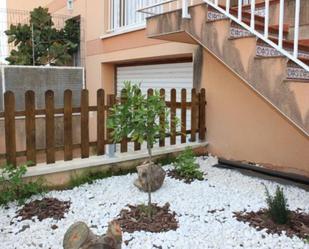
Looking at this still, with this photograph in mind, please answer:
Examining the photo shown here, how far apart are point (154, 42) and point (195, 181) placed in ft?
11.0

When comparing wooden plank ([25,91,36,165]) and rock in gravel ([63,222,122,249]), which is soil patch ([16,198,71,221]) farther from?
rock in gravel ([63,222,122,249])

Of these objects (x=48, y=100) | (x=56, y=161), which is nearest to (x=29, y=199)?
(x=56, y=161)

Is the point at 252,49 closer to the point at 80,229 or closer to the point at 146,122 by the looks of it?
the point at 146,122

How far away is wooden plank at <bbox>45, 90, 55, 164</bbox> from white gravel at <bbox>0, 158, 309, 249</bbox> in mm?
491

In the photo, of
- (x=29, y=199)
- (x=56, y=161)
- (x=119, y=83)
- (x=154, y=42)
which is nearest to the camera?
(x=29, y=199)

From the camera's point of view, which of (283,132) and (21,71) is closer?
(283,132)

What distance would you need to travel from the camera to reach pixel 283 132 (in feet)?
15.8

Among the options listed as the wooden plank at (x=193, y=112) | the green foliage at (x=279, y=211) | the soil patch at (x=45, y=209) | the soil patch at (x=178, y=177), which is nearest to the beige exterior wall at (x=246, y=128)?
the wooden plank at (x=193, y=112)

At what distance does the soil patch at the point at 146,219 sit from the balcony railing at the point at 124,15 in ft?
15.2

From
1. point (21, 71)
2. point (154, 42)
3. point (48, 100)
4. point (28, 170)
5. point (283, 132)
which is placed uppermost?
point (154, 42)

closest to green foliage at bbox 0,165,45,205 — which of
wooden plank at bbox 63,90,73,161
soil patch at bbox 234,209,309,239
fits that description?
wooden plank at bbox 63,90,73,161

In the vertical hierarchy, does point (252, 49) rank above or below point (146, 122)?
above

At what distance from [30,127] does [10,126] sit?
230 mm

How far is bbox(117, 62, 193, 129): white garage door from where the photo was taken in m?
6.84
